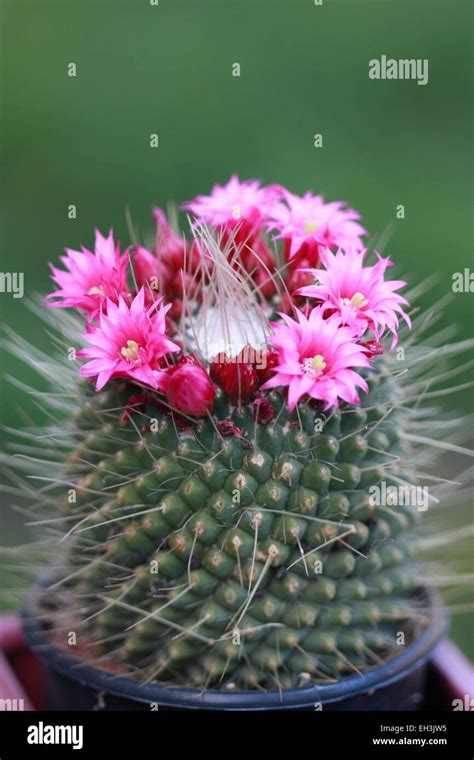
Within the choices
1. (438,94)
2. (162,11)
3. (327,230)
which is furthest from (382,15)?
(327,230)

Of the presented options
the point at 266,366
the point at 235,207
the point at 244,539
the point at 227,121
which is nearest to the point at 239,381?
the point at 266,366

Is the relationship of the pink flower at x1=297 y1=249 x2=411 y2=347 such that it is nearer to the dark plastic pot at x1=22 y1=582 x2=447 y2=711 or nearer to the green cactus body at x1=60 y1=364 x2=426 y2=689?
the green cactus body at x1=60 y1=364 x2=426 y2=689

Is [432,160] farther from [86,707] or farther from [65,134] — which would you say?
[86,707]

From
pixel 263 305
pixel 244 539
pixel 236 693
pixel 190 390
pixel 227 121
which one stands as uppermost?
pixel 227 121

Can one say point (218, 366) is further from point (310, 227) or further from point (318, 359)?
point (310, 227)

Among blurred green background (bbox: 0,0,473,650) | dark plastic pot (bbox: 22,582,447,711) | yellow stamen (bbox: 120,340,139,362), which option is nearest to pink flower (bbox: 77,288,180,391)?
yellow stamen (bbox: 120,340,139,362)

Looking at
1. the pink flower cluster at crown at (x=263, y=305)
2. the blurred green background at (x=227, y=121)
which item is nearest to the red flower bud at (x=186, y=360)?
the pink flower cluster at crown at (x=263, y=305)
